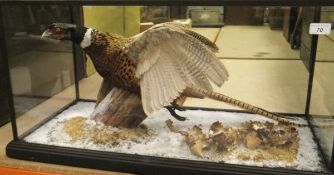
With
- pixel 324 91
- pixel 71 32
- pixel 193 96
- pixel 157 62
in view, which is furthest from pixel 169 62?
pixel 324 91

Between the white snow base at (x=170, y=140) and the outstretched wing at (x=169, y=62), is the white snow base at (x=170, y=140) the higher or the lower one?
the lower one

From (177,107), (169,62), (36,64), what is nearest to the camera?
(169,62)

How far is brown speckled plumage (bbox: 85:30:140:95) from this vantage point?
3.58 ft

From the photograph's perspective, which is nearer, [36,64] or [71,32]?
[71,32]

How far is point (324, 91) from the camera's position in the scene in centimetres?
118

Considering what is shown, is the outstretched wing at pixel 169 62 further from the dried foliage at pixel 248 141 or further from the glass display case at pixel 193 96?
the dried foliage at pixel 248 141

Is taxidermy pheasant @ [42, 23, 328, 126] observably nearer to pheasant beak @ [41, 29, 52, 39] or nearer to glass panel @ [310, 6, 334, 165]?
pheasant beak @ [41, 29, 52, 39]

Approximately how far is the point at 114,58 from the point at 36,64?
42cm

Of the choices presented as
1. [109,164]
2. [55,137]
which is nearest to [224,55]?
[109,164]

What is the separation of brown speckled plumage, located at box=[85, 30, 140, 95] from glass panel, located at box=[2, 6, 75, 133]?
5.7 inches

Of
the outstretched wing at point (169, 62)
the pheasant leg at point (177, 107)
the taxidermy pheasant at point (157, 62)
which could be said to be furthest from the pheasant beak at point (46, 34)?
the pheasant leg at point (177, 107)

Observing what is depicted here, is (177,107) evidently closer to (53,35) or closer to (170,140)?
(170,140)

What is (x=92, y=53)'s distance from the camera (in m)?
1.12

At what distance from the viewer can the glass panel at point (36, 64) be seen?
45.8 inches
